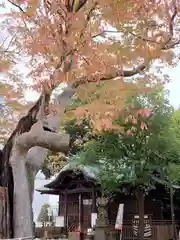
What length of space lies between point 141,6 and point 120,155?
10.0 m

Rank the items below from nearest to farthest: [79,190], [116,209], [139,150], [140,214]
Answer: [139,150]
[140,214]
[116,209]
[79,190]

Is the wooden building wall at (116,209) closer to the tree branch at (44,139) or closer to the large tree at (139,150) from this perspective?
the large tree at (139,150)

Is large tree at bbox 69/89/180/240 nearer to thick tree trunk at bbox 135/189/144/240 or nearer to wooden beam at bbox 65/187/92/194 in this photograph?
thick tree trunk at bbox 135/189/144/240

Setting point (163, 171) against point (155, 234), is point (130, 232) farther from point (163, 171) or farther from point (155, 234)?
point (163, 171)

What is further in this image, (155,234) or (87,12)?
(155,234)

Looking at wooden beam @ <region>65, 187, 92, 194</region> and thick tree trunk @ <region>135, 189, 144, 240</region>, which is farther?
wooden beam @ <region>65, 187, 92, 194</region>

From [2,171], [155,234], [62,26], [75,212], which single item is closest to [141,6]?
[62,26]

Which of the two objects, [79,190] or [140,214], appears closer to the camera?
[140,214]

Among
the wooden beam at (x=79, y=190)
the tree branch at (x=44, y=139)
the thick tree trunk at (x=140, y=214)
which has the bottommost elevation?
the thick tree trunk at (x=140, y=214)

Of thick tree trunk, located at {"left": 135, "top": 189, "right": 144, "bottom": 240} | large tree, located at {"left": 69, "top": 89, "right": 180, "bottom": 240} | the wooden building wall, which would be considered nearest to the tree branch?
large tree, located at {"left": 69, "top": 89, "right": 180, "bottom": 240}

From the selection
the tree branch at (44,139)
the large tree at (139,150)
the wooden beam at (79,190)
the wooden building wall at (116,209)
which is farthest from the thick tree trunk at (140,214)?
the tree branch at (44,139)

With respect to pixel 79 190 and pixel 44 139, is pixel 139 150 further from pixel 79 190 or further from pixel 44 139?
pixel 44 139

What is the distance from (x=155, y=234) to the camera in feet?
56.0

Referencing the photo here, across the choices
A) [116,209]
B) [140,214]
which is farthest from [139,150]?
[116,209]
